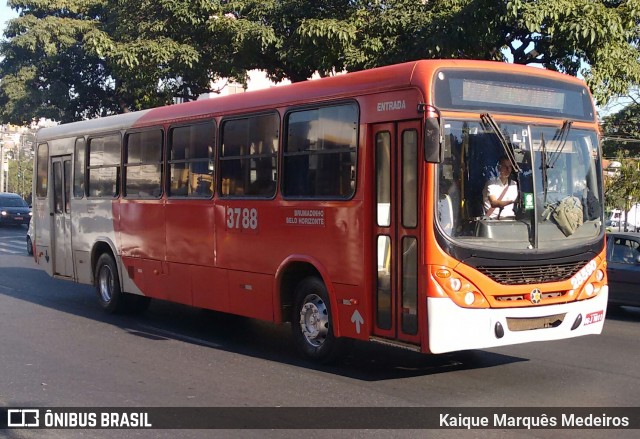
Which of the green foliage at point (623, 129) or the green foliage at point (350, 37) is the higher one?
the green foliage at point (350, 37)

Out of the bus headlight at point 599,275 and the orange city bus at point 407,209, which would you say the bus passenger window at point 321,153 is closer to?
the orange city bus at point 407,209

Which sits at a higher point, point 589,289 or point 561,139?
point 561,139

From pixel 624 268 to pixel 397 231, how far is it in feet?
23.1

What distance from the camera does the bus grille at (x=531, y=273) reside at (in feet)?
26.9

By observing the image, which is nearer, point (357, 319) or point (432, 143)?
point (432, 143)

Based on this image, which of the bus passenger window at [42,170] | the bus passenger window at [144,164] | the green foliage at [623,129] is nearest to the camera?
the bus passenger window at [144,164]

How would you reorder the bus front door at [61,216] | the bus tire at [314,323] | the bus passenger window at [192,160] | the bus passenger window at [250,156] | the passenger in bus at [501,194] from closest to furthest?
1. the passenger in bus at [501,194]
2. the bus tire at [314,323]
3. the bus passenger window at [250,156]
4. the bus passenger window at [192,160]
5. the bus front door at [61,216]

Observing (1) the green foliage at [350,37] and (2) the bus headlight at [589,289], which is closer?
(2) the bus headlight at [589,289]

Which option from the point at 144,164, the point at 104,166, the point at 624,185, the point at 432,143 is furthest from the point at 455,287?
the point at 624,185

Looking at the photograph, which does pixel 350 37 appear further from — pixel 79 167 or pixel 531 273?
pixel 531 273

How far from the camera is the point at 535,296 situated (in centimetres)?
840

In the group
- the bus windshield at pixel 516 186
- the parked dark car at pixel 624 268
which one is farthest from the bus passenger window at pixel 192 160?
the parked dark car at pixel 624 268

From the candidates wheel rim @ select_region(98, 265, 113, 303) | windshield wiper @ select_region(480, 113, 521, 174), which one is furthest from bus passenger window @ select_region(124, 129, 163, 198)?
windshield wiper @ select_region(480, 113, 521, 174)

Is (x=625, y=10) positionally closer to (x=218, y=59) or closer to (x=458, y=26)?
(x=458, y=26)
